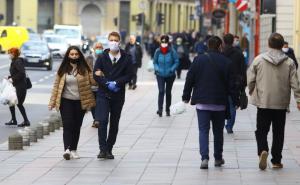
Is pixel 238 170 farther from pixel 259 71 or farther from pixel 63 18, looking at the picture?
pixel 63 18

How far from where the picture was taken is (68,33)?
257 ft

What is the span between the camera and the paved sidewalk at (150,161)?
14.1 metres

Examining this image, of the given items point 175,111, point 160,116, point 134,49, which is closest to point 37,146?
point 175,111

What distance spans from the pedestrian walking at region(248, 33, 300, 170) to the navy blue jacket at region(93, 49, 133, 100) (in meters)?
1.96

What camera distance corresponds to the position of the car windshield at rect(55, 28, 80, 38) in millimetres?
76688

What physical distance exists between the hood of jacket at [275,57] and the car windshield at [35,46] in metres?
38.4

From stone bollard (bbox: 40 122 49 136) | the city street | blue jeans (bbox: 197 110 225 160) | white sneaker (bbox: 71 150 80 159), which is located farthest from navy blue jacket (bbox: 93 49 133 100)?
stone bollard (bbox: 40 122 49 136)

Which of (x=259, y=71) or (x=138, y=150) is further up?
(x=259, y=71)

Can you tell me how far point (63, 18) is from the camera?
125188 millimetres

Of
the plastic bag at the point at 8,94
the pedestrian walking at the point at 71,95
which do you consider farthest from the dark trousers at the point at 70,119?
the plastic bag at the point at 8,94

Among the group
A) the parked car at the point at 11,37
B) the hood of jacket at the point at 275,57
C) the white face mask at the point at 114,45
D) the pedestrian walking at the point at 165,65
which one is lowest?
the pedestrian walking at the point at 165,65

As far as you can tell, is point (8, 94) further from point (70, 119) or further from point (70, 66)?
point (70, 119)

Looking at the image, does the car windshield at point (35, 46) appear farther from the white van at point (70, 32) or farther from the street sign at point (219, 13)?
the white van at point (70, 32)

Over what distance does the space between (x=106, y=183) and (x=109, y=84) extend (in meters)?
2.71
